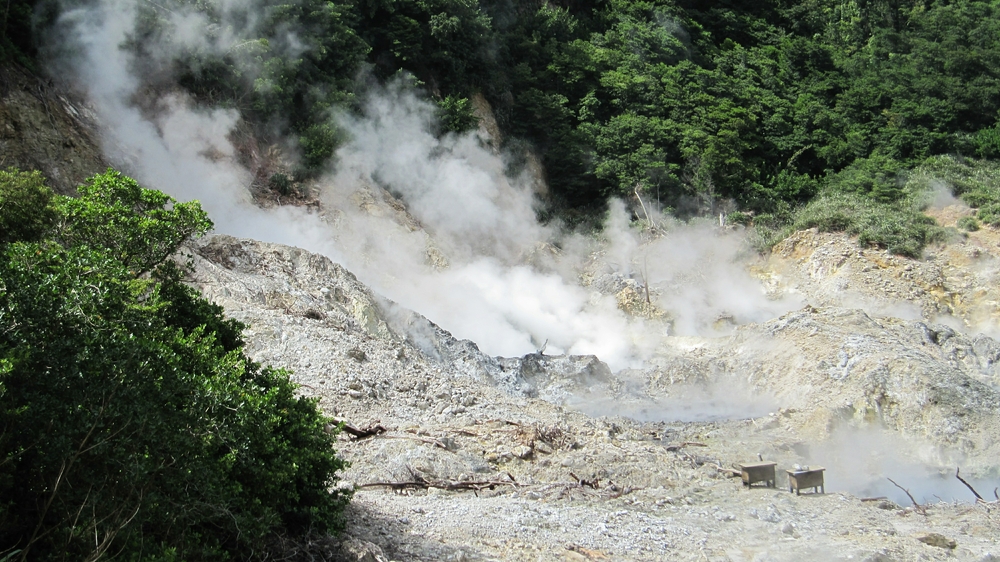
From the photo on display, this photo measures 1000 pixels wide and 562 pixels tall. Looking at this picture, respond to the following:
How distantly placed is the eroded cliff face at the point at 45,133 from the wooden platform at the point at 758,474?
13.9 metres

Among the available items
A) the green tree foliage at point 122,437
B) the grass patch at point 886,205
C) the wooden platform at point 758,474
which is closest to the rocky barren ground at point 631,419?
the wooden platform at point 758,474

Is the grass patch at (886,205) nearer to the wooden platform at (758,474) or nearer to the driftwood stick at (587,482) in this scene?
the wooden platform at (758,474)

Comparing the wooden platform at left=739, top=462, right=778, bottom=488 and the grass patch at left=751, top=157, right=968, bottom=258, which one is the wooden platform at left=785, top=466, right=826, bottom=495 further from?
the grass patch at left=751, top=157, right=968, bottom=258

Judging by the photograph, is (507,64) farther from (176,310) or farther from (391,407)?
(176,310)

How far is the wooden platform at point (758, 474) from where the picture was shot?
11.4m

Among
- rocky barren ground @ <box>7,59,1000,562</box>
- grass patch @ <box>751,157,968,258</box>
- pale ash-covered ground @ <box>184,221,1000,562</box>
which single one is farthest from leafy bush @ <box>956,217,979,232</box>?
pale ash-covered ground @ <box>184,221,1000,562</box>

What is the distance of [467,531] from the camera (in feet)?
27.8

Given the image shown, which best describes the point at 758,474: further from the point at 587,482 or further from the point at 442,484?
the point at 442,484

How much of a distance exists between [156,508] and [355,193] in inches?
728

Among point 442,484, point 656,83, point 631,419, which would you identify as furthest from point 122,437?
point 656,83

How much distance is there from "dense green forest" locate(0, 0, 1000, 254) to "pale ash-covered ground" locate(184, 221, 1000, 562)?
7336 millimetres

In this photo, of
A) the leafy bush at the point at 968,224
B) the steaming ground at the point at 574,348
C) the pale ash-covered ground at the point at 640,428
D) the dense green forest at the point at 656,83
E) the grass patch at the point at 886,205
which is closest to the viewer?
the pale ash-covered ground at the point at 640,428

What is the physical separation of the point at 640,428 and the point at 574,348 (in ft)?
25.6

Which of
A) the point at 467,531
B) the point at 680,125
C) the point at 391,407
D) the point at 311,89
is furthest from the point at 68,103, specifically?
the point at 680,125
